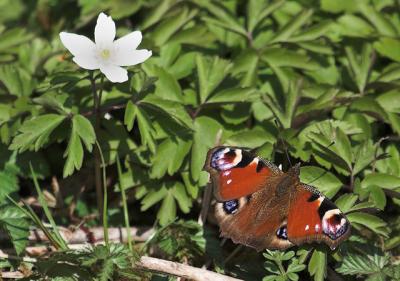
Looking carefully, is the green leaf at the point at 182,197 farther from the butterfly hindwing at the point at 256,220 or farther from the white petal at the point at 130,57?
the white petal at the point at 130,57

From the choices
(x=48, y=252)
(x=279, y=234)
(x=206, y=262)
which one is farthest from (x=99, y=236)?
(x=279, y=234)

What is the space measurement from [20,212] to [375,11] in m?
3.03

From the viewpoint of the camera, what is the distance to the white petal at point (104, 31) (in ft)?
12.9

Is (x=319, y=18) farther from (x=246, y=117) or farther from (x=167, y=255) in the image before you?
(x=167, y=255)

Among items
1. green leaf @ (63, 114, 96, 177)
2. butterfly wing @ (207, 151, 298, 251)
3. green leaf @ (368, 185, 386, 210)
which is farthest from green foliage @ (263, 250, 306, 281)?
green leaf @ (63, 114, 96, 177)

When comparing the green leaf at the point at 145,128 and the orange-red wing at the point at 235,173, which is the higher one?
the green leaf at the point at 145,128

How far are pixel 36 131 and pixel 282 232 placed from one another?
5.38 ft

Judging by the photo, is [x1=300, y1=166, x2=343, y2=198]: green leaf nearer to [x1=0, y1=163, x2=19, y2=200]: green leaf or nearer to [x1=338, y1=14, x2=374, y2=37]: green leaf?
[x1=338, y1=14, x2=374, y2=37]: green leaf

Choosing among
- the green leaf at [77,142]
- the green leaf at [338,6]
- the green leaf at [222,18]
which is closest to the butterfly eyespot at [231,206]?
the green leaf at [77,142]

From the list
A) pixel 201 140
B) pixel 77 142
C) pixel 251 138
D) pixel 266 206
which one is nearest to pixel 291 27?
pixel 251 138

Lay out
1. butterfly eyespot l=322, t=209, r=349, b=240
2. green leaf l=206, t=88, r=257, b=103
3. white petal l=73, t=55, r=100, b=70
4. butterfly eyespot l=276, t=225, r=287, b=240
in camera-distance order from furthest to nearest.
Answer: green leaf l=206, t=88, r=257, b=103 → white petal l=73, t=55, r=100, b=70 → butterfly eyespot l=276, t=225, r=287, b=240 → butterfly eyespot l=322, t=209, r=349, b=240

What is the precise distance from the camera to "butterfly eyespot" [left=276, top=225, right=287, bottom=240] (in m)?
3.53

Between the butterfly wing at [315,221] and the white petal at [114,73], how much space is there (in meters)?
1.17

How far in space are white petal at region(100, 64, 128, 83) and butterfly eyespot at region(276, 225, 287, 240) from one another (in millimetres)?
1185
